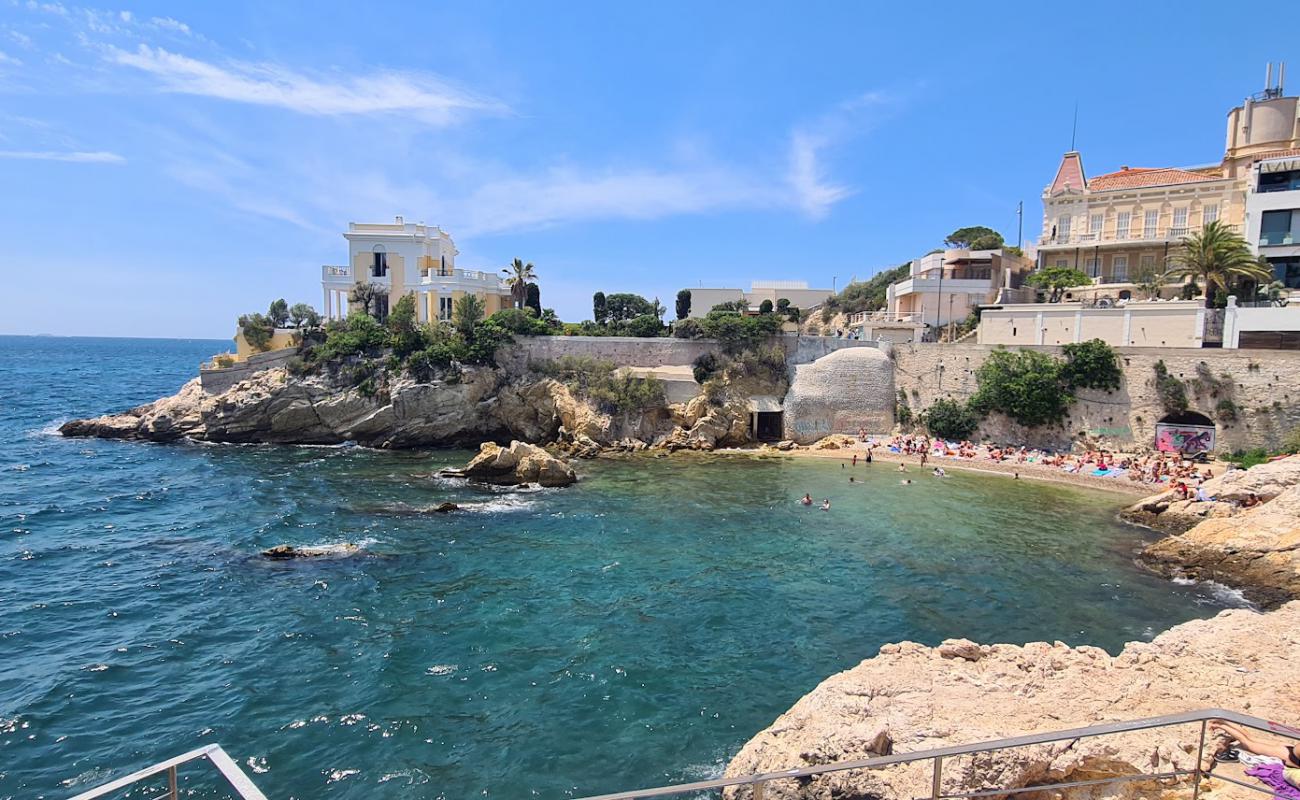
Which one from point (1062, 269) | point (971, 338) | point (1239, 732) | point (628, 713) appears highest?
point (1062, 269)

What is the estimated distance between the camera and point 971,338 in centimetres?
4519

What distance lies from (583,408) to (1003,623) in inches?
1106

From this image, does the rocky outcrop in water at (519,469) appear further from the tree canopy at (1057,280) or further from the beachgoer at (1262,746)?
the tree canopy at (1057,280)

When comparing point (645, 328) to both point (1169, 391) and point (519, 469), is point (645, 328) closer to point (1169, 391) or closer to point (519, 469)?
point (519, 469)

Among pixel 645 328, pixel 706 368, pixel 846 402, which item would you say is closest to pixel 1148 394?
pixel 846 402

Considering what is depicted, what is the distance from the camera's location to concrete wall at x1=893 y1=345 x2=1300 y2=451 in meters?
32.0

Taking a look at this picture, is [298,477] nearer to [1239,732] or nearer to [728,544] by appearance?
[728,544]

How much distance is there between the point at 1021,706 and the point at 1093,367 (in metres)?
32.5

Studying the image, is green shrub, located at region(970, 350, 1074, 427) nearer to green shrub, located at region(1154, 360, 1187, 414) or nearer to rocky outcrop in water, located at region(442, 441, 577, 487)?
green shrub, located at region(1154, 360, 1187, 414)

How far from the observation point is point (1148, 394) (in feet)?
115

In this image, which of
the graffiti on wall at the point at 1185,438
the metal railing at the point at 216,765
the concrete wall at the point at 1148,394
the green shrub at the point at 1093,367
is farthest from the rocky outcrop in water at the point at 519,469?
the graffiti on wall at the point at 1185,438

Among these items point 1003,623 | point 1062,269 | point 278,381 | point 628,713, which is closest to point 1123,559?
point 1003,623

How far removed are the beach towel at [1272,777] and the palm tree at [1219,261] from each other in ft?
128

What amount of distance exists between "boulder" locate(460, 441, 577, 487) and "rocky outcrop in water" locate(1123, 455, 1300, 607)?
73.6 feet
